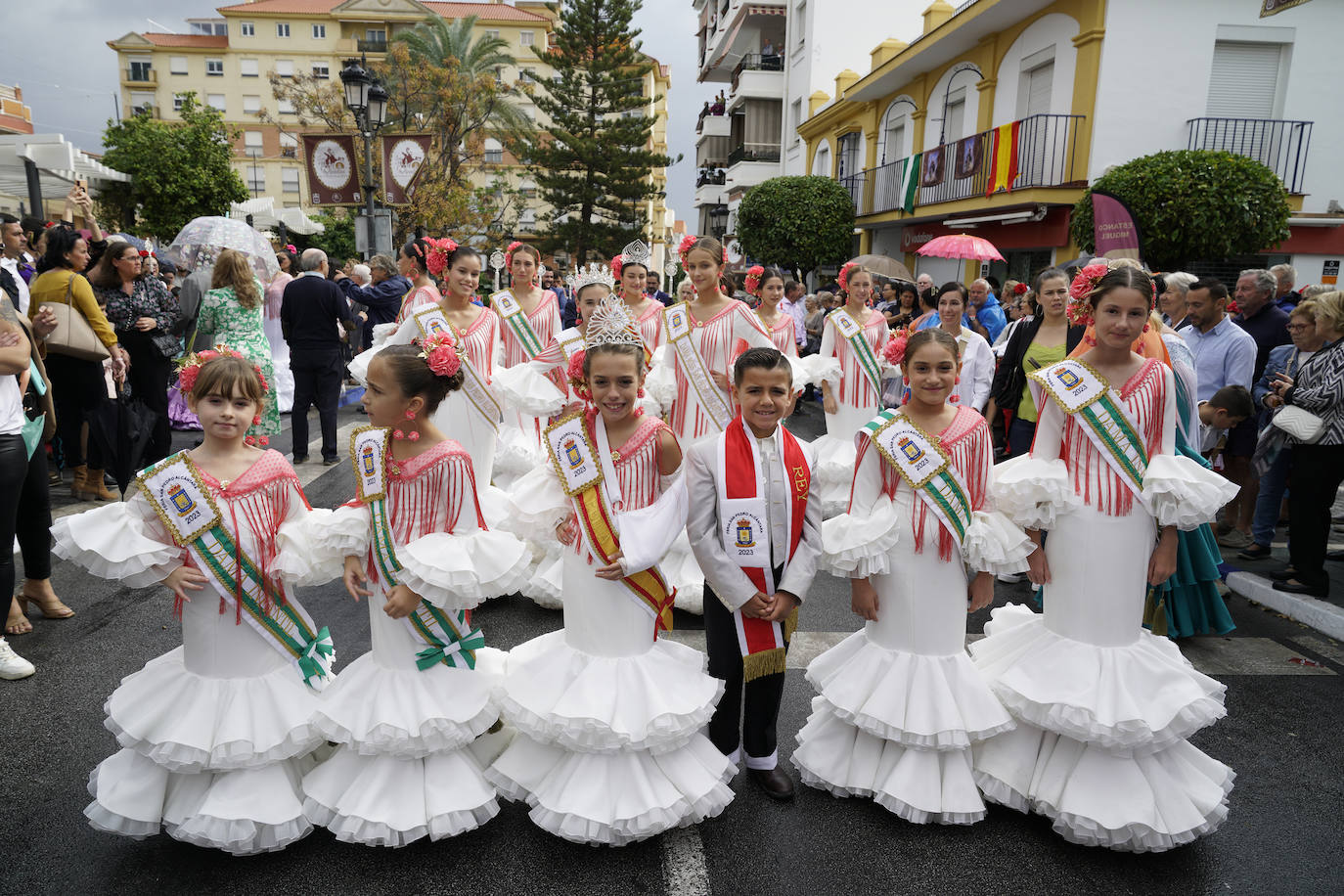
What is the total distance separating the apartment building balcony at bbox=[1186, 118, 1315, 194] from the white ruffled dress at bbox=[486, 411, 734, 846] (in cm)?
1556

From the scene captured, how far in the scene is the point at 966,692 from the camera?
3.10 metres

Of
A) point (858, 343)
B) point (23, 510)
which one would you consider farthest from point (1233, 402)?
point (23, 510)

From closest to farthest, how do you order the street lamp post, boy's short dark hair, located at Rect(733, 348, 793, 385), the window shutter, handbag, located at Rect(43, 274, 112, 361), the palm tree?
boy's short dark hair, located at Rect(733, 348, 793, 385) → handbag, located at Rect(43, 274, 112, 361) → the street lamp post → the window shutter → the palm tree

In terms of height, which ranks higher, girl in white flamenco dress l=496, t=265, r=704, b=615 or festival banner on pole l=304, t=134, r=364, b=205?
festival banner on pole l=304, t=134, r=364, b=205

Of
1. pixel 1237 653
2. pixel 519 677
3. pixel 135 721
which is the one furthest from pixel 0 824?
pixel 1237 653

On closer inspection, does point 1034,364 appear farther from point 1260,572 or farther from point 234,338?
point 234,338

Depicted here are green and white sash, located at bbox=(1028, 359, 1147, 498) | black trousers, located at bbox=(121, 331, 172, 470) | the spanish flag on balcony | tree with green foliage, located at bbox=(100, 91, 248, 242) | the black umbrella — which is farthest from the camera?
tree with green foliage, located at bbox=(100, 91, 248, 242)

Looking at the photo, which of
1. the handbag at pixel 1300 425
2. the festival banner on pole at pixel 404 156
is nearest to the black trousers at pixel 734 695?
the handbag at pixel 1300 425

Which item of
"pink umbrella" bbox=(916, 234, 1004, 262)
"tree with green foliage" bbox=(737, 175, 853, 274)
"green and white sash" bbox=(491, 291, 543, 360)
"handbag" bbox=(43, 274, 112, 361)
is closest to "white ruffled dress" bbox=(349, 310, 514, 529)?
"green and white sash" bbox=(491, 291, 543, 360)

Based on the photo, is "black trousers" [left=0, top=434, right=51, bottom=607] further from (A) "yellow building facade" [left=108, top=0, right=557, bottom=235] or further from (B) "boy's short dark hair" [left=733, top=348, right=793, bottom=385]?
(A) "yellow building facade" [left=108, top=0, right=557, bottom=235]

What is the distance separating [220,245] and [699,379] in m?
7.19

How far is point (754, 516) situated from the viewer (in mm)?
3021

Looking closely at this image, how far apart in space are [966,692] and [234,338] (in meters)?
7.67

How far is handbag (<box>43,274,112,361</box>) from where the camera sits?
568 cm
